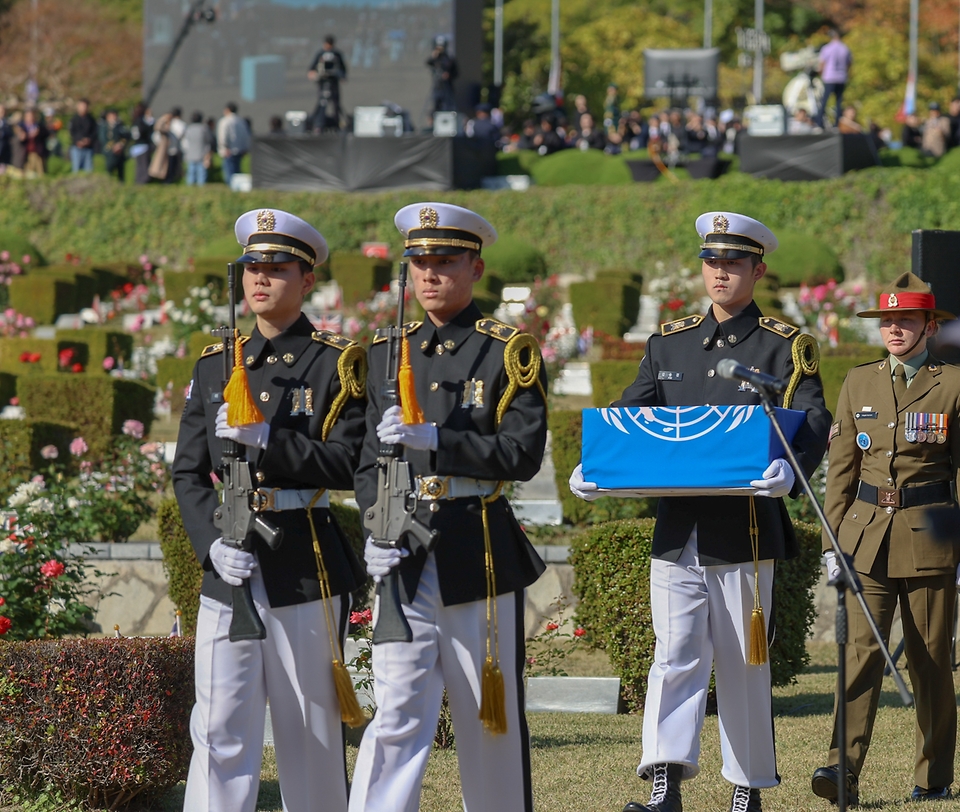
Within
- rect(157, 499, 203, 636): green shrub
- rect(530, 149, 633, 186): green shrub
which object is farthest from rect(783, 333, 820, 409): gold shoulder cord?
rect(530, 149, 633, 186): green shrub

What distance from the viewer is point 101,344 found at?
17.4m

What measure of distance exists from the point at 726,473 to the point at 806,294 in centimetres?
1409

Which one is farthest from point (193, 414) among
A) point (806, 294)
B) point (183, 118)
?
point (183, 118)

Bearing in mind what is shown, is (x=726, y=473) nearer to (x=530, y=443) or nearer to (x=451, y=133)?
(x=530, y=443)

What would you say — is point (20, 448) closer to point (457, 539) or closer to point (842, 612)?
point (457, 539)

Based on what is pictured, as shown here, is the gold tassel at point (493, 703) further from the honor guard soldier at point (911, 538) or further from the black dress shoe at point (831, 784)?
the honor guard soldier at point (911, 538)

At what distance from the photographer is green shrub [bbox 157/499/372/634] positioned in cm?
838

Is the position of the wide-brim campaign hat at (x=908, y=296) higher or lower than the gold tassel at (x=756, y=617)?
higher

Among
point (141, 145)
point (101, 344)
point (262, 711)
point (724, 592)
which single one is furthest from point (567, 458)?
point (141, 145)

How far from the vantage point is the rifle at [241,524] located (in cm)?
453

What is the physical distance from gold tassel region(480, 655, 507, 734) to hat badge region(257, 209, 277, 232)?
1536 millimetres

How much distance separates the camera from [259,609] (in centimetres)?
465

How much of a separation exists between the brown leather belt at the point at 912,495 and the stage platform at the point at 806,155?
73.7ft

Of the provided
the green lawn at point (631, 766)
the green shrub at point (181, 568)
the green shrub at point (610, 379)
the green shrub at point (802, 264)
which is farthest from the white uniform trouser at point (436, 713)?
the green shrub at point (802, 264)
